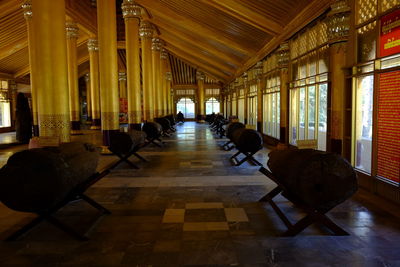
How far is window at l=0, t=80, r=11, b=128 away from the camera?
21.3 metres

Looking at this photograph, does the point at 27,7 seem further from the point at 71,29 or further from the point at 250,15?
the point at 250,15

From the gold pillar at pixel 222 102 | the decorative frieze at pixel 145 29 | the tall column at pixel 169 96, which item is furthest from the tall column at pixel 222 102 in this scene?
the decorative frieze at pixel 145 29

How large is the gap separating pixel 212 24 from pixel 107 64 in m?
4.96

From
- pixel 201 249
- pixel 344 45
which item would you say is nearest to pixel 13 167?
pixel 201 249

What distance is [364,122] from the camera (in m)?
5.76

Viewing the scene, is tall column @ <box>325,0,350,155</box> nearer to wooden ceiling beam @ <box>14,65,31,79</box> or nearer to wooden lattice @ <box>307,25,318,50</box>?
wooden lattice @ <box>307,25,318,50</box>

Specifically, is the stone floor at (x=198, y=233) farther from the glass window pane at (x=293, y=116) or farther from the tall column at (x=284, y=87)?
the tall column at (x=284, y=87)

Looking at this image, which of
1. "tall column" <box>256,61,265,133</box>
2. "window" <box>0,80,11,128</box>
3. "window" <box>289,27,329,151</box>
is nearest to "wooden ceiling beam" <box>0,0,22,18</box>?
"window" <box>0,80,11,128</box>

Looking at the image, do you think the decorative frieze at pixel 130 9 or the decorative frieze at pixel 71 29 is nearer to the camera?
the decorative frieze at pixel 130 9

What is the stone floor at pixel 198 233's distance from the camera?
3.11m

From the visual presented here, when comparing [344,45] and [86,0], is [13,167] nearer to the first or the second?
[344,45]

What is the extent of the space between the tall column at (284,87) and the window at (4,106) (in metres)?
19.1

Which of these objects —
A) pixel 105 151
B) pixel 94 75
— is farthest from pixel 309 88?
pixel 94 75

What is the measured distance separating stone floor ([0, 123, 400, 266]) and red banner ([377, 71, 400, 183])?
54cm
